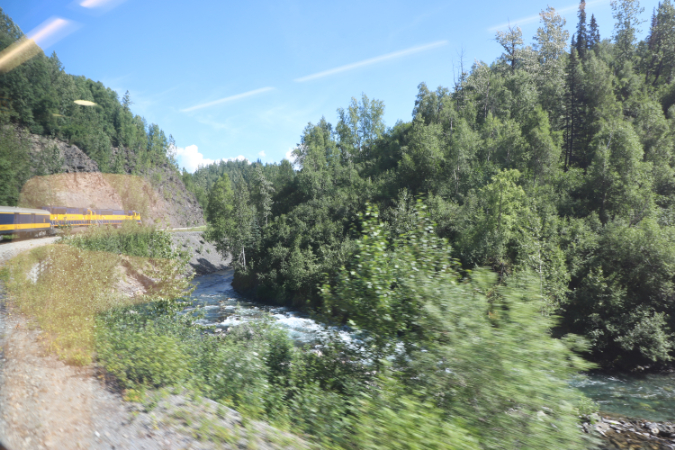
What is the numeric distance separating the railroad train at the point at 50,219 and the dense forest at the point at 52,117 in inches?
105

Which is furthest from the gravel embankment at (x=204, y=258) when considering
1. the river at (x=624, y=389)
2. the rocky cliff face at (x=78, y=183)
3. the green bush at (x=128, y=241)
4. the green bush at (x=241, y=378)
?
the green bush at (x=241, y=378)

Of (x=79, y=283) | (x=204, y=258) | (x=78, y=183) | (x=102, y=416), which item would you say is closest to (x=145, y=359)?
(x=102, y=416)

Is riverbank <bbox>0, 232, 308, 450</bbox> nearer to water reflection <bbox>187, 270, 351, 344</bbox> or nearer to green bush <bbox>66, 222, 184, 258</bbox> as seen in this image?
green bush <bbox>66, 222, 184, 258</bbox>

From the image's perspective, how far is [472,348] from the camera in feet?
15.7

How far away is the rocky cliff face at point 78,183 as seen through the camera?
610 inches

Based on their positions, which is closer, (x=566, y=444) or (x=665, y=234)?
(x=566, y=444)

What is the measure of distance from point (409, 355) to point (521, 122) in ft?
189

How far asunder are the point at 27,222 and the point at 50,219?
1.06 meters

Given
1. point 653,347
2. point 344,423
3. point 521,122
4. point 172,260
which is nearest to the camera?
point 344,423

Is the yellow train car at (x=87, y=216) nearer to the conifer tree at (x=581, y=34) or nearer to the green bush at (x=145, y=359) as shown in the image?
the green bush at (x=145, y=359)

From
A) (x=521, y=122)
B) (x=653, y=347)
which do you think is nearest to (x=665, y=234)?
(x=653, y=347)

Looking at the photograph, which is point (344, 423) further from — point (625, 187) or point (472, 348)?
point (625, 187)

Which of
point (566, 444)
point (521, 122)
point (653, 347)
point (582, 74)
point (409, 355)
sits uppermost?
point (582, 74)

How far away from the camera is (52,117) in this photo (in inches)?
524
